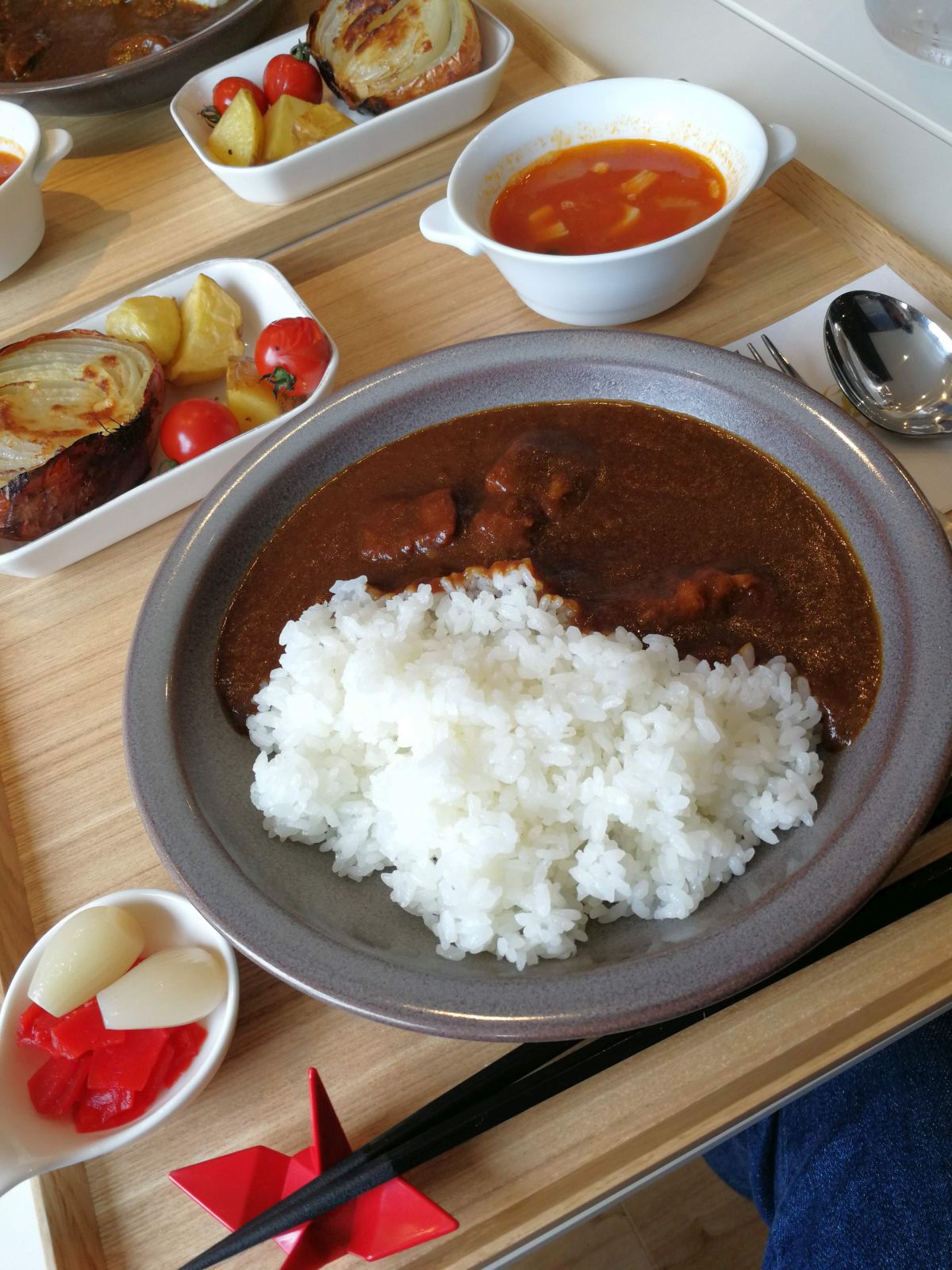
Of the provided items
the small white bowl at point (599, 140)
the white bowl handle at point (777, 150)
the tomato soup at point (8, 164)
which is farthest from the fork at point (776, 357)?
the tomato soup at point (8, 164)

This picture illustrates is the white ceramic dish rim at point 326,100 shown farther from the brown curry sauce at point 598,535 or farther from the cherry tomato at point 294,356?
the brown curry sauce at point 598,535

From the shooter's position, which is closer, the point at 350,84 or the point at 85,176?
the point at 350,84

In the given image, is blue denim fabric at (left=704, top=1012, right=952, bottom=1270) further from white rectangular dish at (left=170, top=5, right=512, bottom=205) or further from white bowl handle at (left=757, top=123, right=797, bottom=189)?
white rectangular dish at (left=170, top=5, right=512, bottom=205)

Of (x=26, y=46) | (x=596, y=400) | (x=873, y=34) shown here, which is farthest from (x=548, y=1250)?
(x=26, y=46)

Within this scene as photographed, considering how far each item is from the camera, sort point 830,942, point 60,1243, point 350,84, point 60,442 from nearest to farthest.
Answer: point 60,1243 < point 830,942 < point 60,442 < point 350,84

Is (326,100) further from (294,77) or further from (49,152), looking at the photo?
(49,152)

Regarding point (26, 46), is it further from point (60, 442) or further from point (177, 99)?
point (60, 442)
